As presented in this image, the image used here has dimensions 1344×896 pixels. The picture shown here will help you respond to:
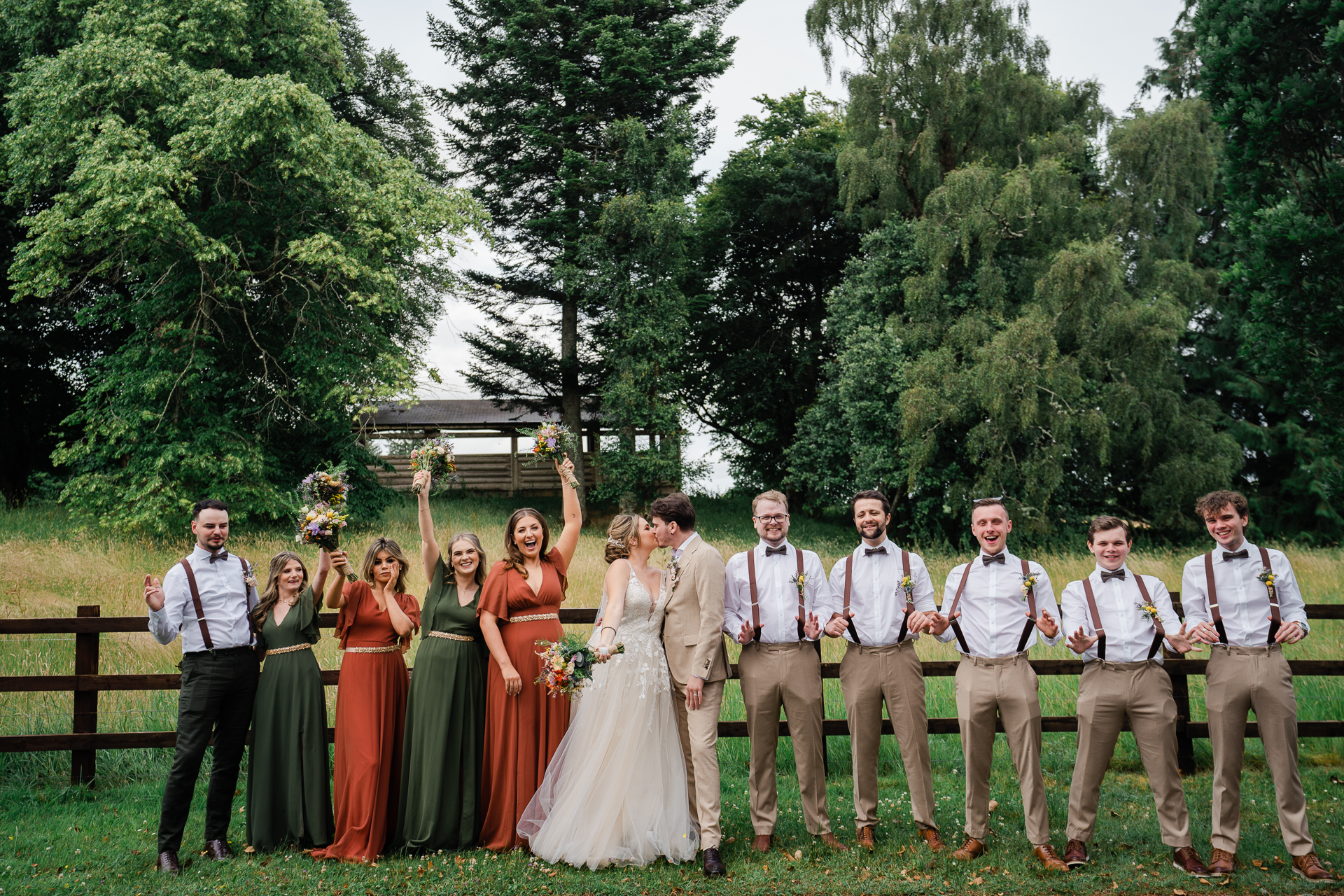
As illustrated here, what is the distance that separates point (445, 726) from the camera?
5.72 metres

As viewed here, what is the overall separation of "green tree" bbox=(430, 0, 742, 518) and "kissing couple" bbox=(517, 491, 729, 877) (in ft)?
66.6

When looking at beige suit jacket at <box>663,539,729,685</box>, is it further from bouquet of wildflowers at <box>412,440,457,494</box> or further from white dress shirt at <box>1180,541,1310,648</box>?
white dress shirt at <box>1180,541,1310,648</box>

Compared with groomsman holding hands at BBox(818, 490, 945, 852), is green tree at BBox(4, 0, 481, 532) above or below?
above

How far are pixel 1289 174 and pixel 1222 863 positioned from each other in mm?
9905

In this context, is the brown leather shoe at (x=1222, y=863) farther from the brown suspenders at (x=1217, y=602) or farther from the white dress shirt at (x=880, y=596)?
the white dress shirt at (x=880, y=596)

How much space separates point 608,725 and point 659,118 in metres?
24.1

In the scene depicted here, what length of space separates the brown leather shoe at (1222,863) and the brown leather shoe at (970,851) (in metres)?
1.24

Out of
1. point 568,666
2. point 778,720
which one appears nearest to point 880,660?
point 778,720

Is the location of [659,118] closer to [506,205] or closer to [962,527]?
[506,205]

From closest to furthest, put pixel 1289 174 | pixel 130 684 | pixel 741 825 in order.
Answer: pixel 741 825
pixel 130 684
pixel 1289 174

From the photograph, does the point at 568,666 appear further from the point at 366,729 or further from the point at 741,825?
the point at 741,825

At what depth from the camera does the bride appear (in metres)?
5.45

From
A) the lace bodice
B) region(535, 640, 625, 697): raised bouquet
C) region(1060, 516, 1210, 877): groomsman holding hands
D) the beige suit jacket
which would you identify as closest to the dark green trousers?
region(535, 640, 625, 697): raised bouquet

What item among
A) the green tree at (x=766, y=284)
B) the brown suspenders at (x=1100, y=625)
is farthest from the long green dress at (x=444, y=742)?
the green tree at (x=766, y=284)
